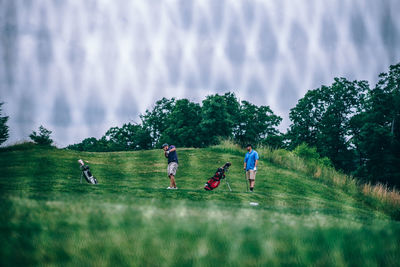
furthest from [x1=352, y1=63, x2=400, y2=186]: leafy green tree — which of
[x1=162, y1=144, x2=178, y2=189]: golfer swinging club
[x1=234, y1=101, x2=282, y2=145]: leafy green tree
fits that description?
[x1=162, y1=144, x2=178, y2=189]: golfer swinging club

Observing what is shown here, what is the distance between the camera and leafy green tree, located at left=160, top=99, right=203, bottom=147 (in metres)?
53.6

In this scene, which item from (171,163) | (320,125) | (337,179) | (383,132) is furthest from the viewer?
(320,125)

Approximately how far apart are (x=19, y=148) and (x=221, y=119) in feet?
110

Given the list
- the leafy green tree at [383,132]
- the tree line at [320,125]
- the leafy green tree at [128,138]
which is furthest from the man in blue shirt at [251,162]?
the leafy green tree at [128,138]

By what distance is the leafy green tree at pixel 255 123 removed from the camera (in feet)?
210

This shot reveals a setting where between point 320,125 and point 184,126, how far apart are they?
72.2ft

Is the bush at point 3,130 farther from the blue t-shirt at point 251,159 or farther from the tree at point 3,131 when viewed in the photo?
the blue t-shirt at point 251,159

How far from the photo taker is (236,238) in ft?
10.6

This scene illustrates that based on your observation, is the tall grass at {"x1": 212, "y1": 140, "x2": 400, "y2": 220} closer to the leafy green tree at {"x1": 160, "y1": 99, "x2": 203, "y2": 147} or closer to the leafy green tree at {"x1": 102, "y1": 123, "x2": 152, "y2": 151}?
the leafy green tree at {"x1": 160, "y1": 99, "x2": 203, "y2": 147}

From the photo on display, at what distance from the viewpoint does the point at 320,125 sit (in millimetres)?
52312

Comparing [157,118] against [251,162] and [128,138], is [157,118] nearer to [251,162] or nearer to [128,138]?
[128,138]

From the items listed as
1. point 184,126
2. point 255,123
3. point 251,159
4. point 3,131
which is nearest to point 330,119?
point 255,123

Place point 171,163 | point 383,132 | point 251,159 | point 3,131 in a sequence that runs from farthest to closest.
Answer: point 383,132 < point 3,131 < point 251,159 < point 171,163

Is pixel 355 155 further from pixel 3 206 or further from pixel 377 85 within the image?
pixel 3 206
